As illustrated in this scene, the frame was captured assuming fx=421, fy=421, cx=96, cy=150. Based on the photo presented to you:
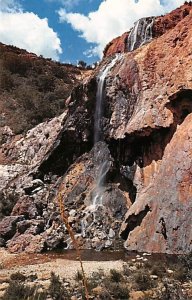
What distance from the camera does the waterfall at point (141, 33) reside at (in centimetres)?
2613

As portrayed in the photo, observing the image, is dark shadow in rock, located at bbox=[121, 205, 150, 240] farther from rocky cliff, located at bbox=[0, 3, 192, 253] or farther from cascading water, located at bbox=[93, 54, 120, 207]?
cascading water, located at bbox=[93, 54, 120, 207]

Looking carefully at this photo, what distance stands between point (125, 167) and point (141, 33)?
10.1 m

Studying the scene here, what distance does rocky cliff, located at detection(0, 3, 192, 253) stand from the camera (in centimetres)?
1672

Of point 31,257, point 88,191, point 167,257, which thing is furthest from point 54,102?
point 167,257

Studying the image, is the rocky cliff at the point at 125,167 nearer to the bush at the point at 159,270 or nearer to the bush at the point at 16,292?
Answer: the bush at the point at 159,270

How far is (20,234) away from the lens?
20172 millimetres

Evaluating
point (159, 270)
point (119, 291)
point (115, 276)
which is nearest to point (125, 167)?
point (159, 270)

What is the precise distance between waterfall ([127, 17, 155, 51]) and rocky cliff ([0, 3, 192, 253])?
366mm

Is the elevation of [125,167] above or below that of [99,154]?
below

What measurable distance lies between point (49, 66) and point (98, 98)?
30.7m

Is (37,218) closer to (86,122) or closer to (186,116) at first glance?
(86,122)

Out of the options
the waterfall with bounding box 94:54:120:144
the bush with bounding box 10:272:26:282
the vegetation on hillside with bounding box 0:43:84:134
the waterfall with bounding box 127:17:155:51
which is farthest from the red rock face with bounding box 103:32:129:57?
the bush with bounding box 10:272:26:282

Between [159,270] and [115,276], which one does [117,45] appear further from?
[115,276]

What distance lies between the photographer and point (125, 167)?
21.2m
